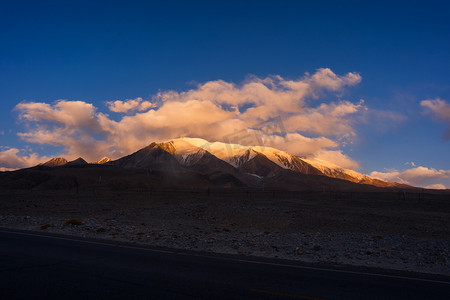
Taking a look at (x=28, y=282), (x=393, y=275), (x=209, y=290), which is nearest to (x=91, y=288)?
(x=28, y=282)

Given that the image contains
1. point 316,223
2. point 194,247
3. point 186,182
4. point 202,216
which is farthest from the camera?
point 186,182

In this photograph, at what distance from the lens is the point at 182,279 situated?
9.21 m

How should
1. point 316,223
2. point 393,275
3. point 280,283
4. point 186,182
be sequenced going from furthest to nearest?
point 186,182, point 316,223, point 393,275, point 280,283

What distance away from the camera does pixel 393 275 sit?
36.8 feet

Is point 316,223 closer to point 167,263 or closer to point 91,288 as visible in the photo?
point 167,263

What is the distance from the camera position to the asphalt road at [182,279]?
7902 mm

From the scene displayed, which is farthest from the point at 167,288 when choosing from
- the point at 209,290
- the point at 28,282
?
the point at 28,282

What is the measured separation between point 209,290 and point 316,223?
2867 centimetres

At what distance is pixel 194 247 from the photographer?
56.3 feet

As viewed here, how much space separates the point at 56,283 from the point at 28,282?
0.69 m

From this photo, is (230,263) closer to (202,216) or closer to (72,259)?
(72,259)

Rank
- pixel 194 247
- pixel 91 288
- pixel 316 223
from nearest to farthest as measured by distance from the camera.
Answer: pixel 91 288
pixel 194 247
pixel 316 223

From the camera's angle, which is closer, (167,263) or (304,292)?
(304,292)

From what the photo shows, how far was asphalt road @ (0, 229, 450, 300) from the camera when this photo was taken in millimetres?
7902
